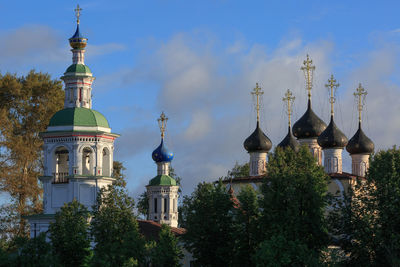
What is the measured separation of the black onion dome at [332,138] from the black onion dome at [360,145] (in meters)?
0.66

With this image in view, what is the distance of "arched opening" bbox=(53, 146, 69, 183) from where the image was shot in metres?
37.9

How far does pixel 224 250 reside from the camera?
110 feet

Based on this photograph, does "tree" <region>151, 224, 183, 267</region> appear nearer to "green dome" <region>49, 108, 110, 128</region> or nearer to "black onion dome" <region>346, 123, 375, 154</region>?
"green dome" <region>49, 108, 110, 128</region>

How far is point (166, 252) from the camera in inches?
1314

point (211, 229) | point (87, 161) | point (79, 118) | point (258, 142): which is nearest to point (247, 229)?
point (211, 229)

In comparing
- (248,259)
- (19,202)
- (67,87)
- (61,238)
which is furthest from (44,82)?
(248,259)

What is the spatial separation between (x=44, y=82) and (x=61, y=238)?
14536mm

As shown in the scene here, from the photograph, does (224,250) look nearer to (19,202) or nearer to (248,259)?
(248,259)

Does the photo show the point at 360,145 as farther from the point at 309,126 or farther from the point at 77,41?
the point at 77,41

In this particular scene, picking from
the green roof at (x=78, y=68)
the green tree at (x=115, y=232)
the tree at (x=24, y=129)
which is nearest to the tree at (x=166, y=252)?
the green tree at (x=115, y=232)

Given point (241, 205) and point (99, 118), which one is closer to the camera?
point (241, 205)

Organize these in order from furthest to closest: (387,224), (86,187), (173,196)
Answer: (173,196) < (86,187) < (387,224)

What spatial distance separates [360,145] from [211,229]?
13154 millimetres

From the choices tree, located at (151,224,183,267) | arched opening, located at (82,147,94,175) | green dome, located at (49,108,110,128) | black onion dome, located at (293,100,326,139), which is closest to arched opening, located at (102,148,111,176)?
arched opening, located at (82,147,94,175)
